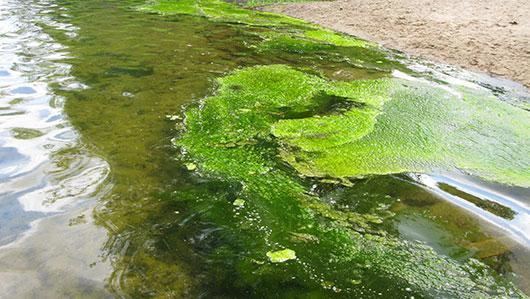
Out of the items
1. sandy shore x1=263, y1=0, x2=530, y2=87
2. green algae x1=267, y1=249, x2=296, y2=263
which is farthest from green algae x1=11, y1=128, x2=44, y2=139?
sandy shore x1=263, y1=0, x2=530, y2=87

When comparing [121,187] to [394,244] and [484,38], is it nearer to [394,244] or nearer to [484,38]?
[394,244]

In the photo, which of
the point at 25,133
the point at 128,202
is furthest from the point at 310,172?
the point at 25,133

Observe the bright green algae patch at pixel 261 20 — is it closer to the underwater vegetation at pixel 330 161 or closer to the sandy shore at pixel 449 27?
the sandy shore at pixel 449 27

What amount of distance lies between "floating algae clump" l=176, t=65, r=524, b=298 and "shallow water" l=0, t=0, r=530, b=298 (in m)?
0.17

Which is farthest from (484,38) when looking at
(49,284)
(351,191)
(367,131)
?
(49,284)

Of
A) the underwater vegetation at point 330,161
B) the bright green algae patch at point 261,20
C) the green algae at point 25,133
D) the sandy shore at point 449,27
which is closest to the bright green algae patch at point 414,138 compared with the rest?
the underwater vegetation at point 330,161

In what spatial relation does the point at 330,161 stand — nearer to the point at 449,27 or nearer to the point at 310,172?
the point at 310,172

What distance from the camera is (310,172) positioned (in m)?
4.78

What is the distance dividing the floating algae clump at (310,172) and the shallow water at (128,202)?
169mm

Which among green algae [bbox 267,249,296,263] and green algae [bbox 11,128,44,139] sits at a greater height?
green algae [bbox 267,249,296,263]

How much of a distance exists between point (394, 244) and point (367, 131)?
2.36m

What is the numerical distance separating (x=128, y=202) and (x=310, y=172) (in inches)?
73.2

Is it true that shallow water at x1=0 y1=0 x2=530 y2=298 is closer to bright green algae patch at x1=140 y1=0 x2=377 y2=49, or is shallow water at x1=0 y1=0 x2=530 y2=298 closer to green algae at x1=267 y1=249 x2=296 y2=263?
green algae at x1=267 y1=249 x2=296 y2=263

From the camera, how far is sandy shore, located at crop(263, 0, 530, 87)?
9422mm
